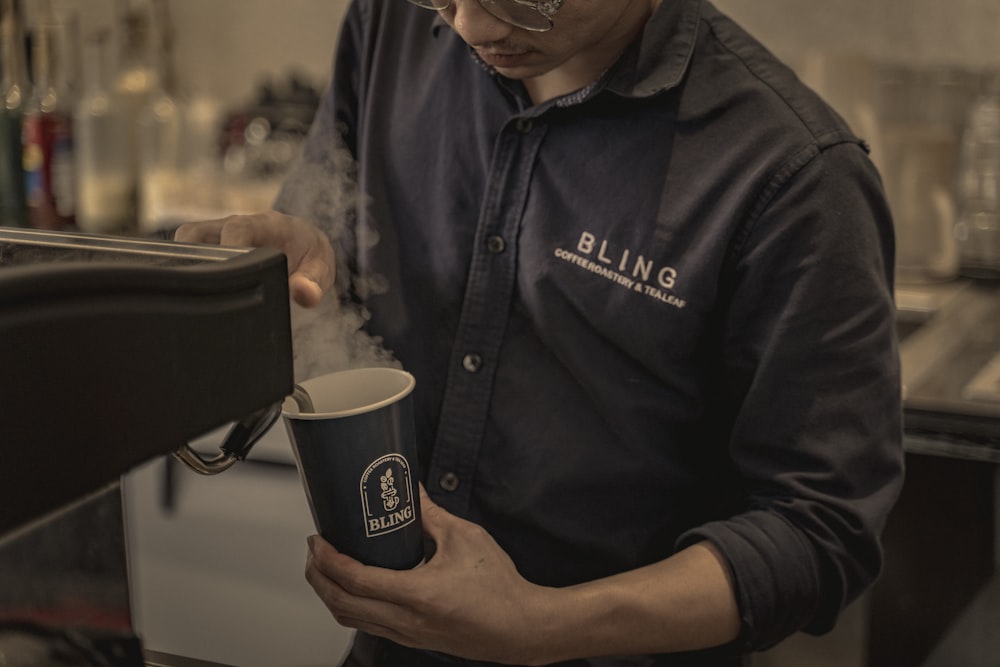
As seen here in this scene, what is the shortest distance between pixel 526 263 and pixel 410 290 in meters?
0.15

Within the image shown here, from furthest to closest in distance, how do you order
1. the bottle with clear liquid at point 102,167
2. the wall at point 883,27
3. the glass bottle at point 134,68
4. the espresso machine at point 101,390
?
the glass bottle at point 134,68
the bottle with clear liquid at point 102,167
the wall at point 883,27
the espresso machine at point 101,390

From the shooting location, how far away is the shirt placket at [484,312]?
3.68 feet

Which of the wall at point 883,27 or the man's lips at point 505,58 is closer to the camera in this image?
the man's lips at point 505,58

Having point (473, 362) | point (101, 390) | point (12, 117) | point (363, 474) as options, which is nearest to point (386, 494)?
point (363, 474)

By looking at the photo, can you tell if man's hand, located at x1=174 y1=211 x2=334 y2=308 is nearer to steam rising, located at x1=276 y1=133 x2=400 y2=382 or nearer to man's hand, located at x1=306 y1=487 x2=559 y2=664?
steam rising, located at x1=276 y1=133 x2=400 y2=382

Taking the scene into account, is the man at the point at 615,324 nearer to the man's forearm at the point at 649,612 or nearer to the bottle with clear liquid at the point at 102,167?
the man's forearm at the point at 649,612

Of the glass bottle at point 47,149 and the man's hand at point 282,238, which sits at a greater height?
the man's hand at point 282,238

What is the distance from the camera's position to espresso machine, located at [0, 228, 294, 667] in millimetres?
479

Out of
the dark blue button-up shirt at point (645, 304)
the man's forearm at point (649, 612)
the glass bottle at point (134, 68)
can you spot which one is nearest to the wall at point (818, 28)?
the glass bottle at point (134, 68)

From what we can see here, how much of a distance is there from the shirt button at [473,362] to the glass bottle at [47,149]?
5.17ft

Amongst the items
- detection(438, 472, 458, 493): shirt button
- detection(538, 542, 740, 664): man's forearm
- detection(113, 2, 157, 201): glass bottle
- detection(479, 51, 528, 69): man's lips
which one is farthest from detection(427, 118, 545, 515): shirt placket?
detection(113, 2, 157, 201): glass bottle

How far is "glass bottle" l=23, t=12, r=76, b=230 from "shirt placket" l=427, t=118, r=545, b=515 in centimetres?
157

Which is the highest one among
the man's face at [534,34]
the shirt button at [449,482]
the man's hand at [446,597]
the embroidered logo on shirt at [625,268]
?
the man's face at [534,34]

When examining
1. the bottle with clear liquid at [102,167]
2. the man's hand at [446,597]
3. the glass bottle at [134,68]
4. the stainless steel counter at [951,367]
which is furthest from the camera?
Result: the glass bottle at [134,68]
